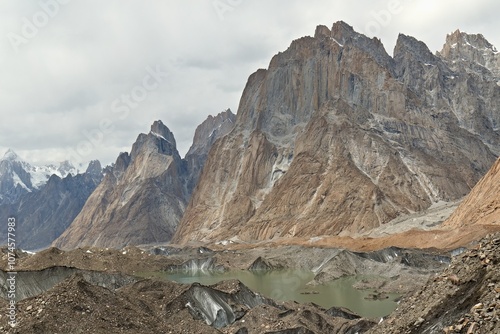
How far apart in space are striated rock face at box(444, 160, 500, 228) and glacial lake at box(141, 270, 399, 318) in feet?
90.3

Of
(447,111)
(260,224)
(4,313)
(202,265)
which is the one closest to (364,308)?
(4,313)

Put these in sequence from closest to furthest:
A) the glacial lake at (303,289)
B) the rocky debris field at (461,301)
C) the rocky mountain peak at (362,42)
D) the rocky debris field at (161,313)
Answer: the rocky debris field at (461,301) → the rocky debris field at (161,313) → the glacial lake at (303,289) → the rocky mountain peak at (362,42)

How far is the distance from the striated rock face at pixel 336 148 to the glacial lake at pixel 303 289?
41688 mm

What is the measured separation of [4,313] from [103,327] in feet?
13.7

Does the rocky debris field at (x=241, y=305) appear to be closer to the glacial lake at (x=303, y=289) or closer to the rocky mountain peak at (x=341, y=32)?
the glacial lake at (x=303, y=289)

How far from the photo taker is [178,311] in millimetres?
26641

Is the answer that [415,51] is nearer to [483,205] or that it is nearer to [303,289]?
[483,205]

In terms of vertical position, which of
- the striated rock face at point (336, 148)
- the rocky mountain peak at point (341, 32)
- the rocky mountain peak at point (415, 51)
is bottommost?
the striated rock face at point (336, 148)

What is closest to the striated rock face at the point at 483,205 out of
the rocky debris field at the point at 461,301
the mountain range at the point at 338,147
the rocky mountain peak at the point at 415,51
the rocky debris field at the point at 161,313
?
→ the mountain range at the point at 338,147

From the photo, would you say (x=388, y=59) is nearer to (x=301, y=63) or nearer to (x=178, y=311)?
(x=301, y=63)

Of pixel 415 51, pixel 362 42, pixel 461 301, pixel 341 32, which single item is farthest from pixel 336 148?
pixel 461 301

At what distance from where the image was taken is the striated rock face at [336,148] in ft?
378

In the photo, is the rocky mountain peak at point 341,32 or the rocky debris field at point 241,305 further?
the rocky mountain peak at point 341,32

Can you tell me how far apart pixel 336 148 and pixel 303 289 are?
7746 centimetres
